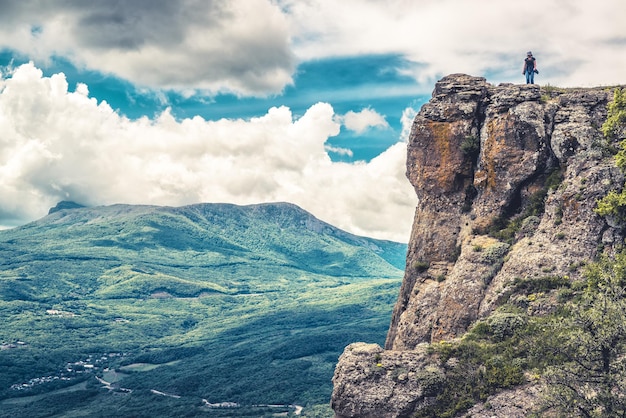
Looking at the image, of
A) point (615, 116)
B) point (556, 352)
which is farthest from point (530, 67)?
point (556, 352)

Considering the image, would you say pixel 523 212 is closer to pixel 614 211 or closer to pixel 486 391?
pixel 614 211

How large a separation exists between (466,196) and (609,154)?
506 inches

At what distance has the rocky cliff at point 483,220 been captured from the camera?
42.6 meters

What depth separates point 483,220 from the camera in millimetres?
56344

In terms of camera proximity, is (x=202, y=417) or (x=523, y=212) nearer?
(x=523, y=212)

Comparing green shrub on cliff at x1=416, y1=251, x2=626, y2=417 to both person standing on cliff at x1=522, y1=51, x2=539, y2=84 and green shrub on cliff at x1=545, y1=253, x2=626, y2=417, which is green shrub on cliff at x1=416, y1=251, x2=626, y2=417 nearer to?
green shrub on cliff at x1=545, y1=253, x2=626, y2=417

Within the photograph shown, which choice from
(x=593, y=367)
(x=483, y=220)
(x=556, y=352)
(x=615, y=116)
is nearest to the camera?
(x=593, y=367)

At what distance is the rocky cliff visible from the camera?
42.6 metres

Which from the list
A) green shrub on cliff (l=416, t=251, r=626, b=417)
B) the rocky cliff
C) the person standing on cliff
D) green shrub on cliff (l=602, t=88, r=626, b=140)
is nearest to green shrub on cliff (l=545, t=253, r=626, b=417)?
green shrub on cliff (l=416, t=251, r=626, b=417)

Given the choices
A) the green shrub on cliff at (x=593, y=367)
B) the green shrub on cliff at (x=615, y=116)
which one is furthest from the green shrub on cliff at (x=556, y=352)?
the green shrub on cliff at (x=615, y=116)

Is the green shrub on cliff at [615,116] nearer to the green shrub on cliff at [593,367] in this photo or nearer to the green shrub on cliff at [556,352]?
the green shrub on cliff at [556,352]

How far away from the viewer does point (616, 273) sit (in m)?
41.2

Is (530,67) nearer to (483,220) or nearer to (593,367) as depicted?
(483,220)

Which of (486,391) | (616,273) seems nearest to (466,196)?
(616,273)
